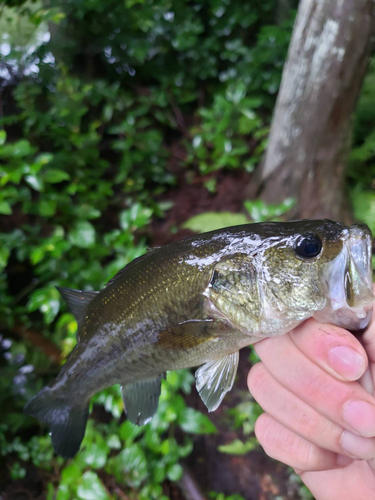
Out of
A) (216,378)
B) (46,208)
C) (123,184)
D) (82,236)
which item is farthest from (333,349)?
(123,184)

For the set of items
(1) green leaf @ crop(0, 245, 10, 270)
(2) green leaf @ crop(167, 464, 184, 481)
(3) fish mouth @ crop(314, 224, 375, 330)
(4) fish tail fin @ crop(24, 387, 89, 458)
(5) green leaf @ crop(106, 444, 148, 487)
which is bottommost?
(2) green leaf @ crop(167, 464, 184, 481)

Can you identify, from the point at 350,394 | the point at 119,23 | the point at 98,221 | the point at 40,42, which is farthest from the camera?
the point at 119,23

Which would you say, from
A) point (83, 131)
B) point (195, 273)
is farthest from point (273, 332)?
point (83, 131)

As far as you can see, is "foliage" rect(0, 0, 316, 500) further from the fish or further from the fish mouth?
the fish mouth

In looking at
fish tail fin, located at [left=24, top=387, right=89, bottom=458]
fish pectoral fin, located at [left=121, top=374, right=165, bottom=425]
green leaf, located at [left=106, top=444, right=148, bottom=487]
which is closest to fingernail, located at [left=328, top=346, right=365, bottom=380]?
fish pectoral fin, located at [left=121, top=374, right=165, bottom=425]

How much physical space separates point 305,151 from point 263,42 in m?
1.83

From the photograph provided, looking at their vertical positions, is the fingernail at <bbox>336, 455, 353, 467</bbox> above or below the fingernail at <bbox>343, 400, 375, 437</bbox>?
below

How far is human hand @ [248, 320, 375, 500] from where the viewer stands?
2.68 ft

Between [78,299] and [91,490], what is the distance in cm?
100

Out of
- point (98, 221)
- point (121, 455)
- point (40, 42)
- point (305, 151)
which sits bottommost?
point (121, 455)

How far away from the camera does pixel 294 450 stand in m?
0.99

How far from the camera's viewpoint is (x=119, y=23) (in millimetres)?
3465

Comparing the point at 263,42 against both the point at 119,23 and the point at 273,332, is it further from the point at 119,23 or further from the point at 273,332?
the point at 273,332

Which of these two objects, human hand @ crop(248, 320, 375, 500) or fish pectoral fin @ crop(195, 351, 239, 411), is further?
fish pectoral fin @ crop(195, 351, 239, 411)
